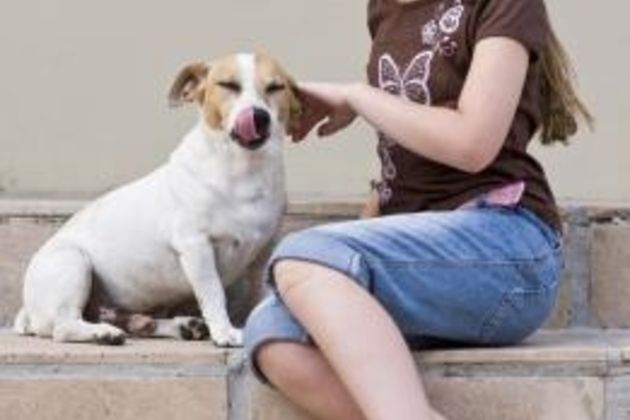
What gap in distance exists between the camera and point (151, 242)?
3424mm

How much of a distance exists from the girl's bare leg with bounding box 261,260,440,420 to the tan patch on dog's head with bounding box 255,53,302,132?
0.51 m

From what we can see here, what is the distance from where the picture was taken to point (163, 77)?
164 inches

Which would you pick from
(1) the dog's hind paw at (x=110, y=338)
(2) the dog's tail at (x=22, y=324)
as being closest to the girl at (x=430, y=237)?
(1) the dog's hind paw at (x=110, y=338)

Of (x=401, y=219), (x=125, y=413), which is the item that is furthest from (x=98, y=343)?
(x=401, y=219)

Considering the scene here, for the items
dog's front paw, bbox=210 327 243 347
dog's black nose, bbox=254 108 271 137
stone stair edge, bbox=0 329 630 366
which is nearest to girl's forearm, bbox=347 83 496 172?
dog's black nose, bbox=254 108 271 137

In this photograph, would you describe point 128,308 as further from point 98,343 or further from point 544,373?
point 544,373

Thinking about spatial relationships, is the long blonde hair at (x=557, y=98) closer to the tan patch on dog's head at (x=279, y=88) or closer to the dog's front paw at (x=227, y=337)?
the tan patch on dog's head at (x=279, y=88)

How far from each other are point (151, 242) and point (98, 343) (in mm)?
288

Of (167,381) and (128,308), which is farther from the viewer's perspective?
(128,308)

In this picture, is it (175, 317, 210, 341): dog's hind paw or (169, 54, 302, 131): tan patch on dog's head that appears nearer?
(169, 54, 302, 131): tan patch on dog's head

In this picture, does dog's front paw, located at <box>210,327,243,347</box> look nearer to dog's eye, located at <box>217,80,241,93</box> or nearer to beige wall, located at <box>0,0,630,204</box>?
dog's eye, located at <box>217,80,241,93</box>

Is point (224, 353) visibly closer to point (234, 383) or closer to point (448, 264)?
point (234, 383)

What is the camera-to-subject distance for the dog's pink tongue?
10.3 feet

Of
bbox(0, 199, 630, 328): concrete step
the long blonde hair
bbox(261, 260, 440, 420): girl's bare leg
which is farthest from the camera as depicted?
bbox(0, 199, 630, 328): concrete step
